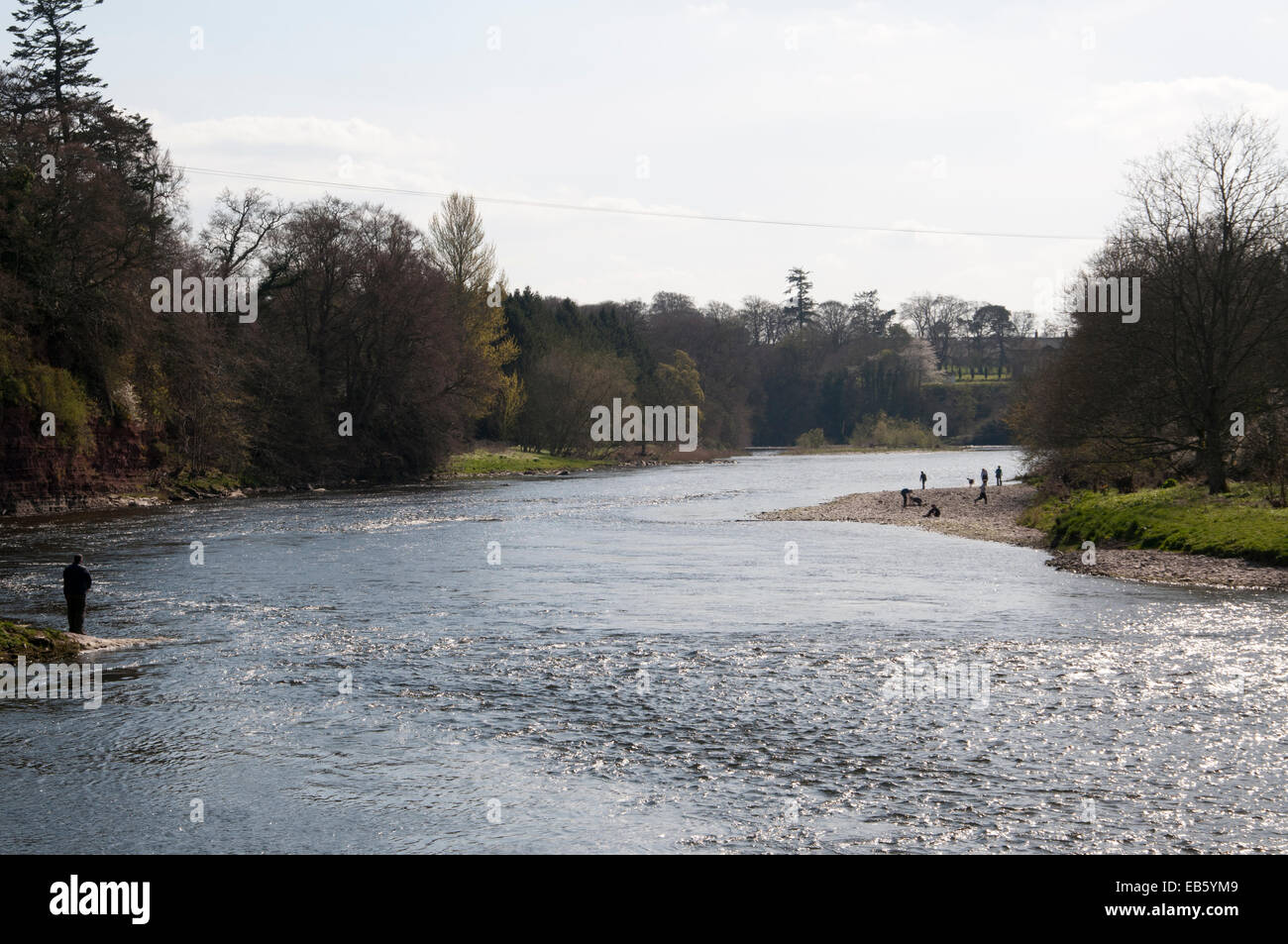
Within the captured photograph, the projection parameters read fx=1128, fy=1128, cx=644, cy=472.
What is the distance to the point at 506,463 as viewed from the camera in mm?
97812

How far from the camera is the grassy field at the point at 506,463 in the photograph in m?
91.8

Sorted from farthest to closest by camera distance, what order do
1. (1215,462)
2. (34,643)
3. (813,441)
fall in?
(813,441), (1215,462), (34,643)

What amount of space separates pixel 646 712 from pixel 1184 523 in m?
26.1

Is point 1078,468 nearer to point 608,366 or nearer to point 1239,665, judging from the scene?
point 1239,665

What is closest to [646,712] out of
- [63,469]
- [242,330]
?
[63,469]

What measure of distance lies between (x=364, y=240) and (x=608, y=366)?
48.4 metres

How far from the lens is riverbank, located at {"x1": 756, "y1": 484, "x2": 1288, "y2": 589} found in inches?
1222

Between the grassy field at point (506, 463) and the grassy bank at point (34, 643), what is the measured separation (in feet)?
211

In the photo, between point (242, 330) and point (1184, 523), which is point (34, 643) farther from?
point (242, 330)

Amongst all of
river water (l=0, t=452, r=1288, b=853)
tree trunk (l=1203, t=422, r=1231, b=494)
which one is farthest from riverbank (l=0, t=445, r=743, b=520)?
tree trunk (l=1203, t=422, r=1231, b=494)

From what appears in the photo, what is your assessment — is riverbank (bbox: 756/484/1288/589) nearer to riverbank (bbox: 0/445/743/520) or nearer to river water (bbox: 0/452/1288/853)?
river water (bbox: 0/452/1288/853)

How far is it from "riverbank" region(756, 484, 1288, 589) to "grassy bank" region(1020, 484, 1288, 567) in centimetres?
46
